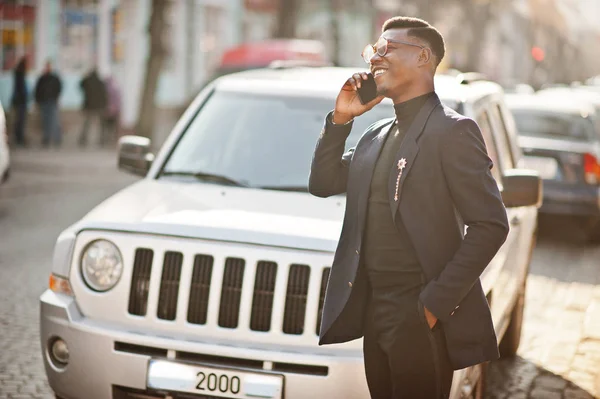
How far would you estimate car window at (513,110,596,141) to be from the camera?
14148mm

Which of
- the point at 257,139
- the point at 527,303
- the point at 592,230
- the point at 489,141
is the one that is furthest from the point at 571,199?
the point at 257,139

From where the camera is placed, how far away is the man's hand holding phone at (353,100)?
3955mm

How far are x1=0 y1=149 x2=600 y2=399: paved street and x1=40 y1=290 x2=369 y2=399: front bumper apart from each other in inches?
47.7

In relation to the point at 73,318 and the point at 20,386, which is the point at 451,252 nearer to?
the point at 73,318

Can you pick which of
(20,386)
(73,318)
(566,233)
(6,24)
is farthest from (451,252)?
(6,24)

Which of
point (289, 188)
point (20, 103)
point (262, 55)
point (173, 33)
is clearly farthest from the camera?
point (173, 33)

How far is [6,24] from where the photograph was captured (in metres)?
31.8

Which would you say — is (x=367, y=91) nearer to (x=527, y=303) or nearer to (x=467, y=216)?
(x=467, y=216)

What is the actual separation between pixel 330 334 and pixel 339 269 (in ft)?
0.72

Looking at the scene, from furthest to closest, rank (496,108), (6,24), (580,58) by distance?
1. (580,58)
2. (6,24)
3. (496,108)

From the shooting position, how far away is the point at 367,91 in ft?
13.0

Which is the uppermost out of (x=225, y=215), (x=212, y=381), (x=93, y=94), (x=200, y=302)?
(x=225, y=215)

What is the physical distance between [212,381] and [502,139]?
10.7 ft

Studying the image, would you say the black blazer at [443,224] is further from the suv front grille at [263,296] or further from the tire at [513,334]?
the tire at [513,334]
